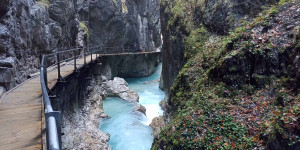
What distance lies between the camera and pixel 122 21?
3262cm

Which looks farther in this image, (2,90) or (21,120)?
(2,90)

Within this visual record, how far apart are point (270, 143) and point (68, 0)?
16.2 metres

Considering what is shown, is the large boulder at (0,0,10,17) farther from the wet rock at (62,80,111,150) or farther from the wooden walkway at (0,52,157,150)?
the wet rock at (62,80,111,150)

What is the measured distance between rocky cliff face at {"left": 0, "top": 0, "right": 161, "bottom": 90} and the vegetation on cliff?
6007mm

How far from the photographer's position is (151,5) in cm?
4147

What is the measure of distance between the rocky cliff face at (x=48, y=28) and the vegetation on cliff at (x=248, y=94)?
6007mm

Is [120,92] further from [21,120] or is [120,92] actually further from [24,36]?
[21,120]

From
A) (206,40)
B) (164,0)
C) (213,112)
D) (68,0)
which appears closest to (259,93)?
(213,112)

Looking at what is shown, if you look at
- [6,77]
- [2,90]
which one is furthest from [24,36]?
[2,90]

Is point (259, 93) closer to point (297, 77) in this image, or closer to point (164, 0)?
point (297, 77)

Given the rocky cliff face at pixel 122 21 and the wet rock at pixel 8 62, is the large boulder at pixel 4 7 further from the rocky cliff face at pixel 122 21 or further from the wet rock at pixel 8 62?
the rocky cliff face at pixel 122 21

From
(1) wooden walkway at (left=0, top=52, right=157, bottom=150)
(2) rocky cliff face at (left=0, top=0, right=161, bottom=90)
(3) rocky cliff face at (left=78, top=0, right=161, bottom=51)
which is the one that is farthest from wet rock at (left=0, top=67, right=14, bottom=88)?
(3) rocky cliff face at (left=78, top=0, right=161, bottom=51)

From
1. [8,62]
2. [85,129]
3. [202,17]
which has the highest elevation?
[202,17]

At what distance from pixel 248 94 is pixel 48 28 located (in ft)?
36.7
